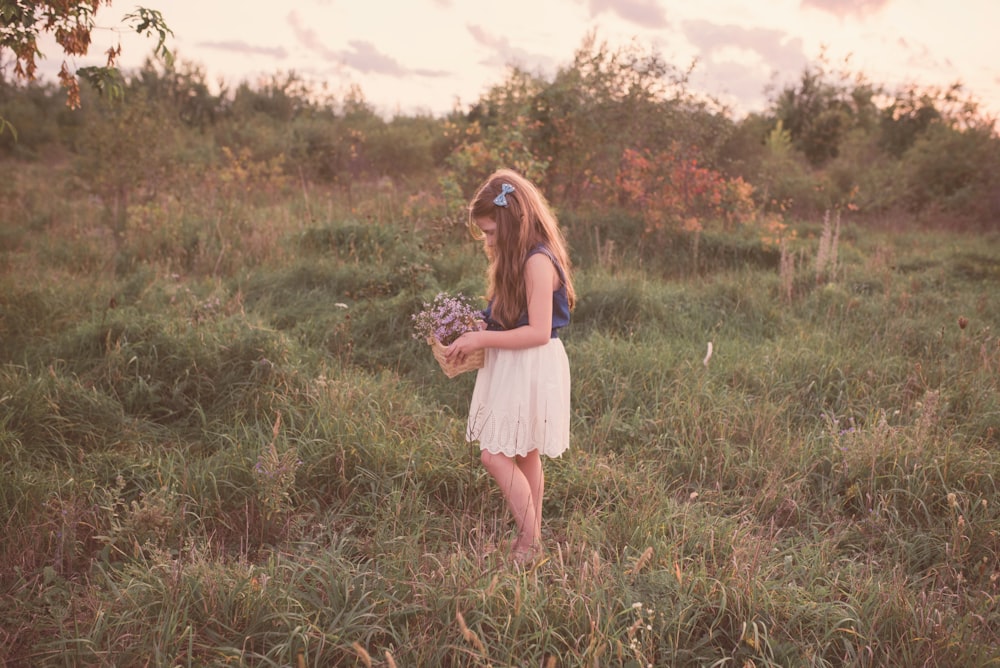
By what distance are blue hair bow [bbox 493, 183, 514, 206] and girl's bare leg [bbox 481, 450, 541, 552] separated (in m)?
1.09

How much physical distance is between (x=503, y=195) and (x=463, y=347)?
2.19 ft

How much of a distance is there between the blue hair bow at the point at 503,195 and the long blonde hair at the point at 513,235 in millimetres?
15

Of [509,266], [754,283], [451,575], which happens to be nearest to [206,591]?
[451,575]

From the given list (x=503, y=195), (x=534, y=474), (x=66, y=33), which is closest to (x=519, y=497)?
(x=534, y=474)

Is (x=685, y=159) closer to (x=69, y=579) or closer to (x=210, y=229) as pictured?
(x=210, y=229)

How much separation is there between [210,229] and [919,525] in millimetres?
7247

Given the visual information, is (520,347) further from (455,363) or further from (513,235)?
(513,235)

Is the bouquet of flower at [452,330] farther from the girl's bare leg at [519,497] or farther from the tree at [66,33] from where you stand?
the tree at [66,33]

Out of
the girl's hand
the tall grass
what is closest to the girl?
the girl's hand

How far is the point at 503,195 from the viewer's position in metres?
2.80

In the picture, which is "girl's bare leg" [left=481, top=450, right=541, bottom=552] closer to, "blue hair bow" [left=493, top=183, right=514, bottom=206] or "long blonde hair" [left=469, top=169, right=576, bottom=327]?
"long blonde hair" [left=469, top=169, right=576, bottom=327]

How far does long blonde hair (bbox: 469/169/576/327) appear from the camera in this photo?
2809 mm

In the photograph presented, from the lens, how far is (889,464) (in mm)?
3660

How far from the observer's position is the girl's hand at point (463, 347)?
2.77 metres
